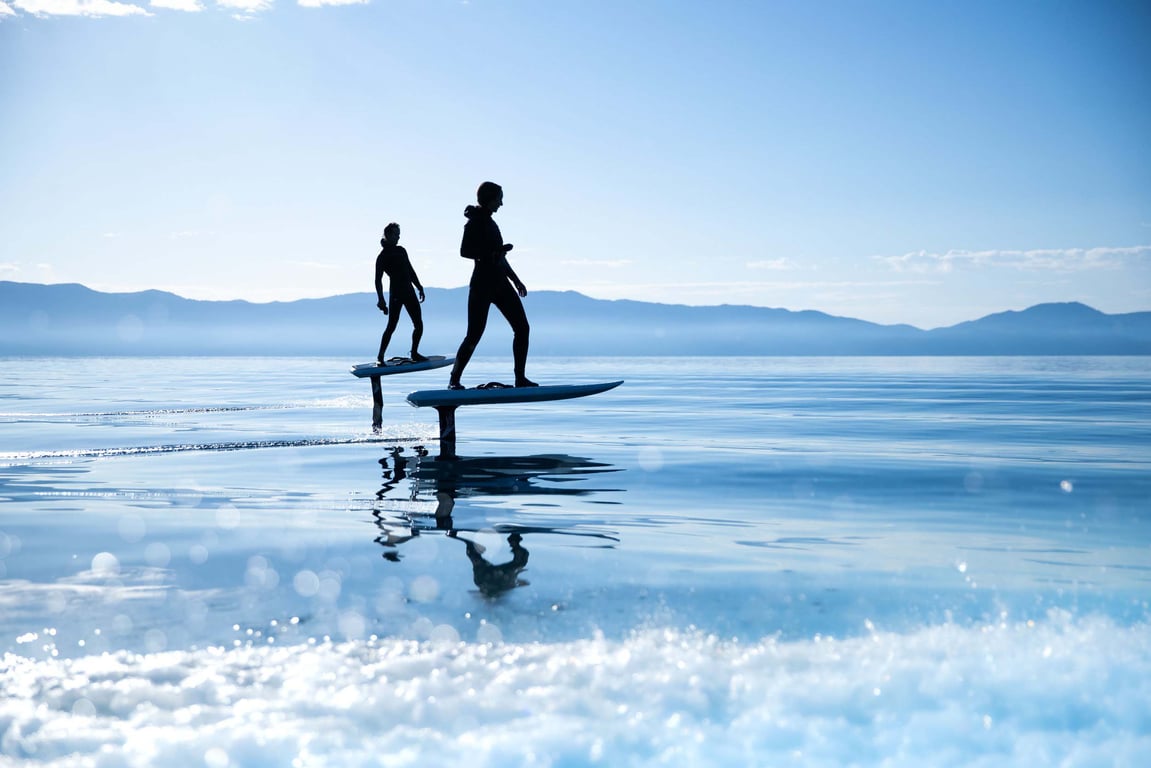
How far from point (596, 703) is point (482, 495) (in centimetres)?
498

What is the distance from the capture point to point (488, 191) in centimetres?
1182

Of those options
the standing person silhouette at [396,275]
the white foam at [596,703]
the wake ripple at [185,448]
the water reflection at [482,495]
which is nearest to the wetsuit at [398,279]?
the standing person silhouette at [396,275]

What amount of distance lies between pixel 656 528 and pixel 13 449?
9.59 metres

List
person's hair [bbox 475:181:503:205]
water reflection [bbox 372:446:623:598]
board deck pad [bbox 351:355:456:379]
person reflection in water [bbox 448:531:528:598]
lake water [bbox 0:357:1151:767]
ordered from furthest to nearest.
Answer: board deck pad [bbox 351:355:456:379] → person's hair [bbox 475:181:503:205] → water reflection [bbox 372:446:623:598] → person reflection in water [bbox 448:531:528:598] → lake water [bbox 0:357:1151:767]

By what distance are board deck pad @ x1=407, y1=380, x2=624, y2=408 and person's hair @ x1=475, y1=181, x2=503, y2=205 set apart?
2.23 meters

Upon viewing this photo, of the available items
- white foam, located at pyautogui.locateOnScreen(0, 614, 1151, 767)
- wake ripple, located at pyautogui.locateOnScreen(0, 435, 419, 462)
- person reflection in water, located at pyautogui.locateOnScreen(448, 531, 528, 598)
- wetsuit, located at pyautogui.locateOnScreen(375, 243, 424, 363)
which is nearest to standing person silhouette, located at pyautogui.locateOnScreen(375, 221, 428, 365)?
wetsuit, located at pyautogui.locateOnScreen(375, 243, 424, 363)

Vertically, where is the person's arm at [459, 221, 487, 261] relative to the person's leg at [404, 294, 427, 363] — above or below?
above

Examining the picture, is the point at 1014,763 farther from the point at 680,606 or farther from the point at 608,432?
the point at 608,432

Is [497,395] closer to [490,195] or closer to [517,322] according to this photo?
[517,322]

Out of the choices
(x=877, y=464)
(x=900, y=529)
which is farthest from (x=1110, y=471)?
(x=900, y=529)

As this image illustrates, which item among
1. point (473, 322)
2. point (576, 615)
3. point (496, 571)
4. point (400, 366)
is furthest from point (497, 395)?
point (576, 615)

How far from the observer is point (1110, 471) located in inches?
402

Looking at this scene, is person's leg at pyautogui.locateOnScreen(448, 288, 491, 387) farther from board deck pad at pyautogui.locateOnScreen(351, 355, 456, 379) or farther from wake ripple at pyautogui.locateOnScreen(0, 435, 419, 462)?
board deck pad at pyautogui.locateOnScreen(351, 355, 456, 379)

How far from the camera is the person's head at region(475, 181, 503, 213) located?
38.8ft
